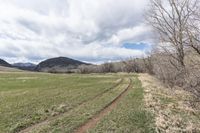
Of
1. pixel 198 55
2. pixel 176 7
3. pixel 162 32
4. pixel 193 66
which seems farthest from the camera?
pixel 162 32

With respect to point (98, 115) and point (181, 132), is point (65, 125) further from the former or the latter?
point (181, 132)

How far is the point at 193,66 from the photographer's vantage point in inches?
706

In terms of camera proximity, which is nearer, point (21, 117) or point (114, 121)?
point (114, 121)

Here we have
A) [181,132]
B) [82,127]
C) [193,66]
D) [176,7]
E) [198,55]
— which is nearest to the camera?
[181,132]

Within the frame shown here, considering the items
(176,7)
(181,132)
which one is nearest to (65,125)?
(181,132)

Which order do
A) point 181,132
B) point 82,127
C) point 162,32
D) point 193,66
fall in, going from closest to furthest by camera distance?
1. point 181,132
2. point 82,127
3. point 193,66
4. point 162,32

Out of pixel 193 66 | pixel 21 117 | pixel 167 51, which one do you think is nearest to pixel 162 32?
pixel 167 51

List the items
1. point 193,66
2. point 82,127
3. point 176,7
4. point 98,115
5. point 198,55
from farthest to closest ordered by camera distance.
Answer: point 176,7 → point 98,115 → point 198,55 → point 193,66 → point 82,127

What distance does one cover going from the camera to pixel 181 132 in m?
14.6

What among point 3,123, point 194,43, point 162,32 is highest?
point 162,32

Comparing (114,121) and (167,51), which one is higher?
(167,51)

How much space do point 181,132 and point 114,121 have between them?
4.73 m

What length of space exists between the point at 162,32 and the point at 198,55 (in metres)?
12.9

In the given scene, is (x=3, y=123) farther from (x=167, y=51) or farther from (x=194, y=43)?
(x=167, y=51)
